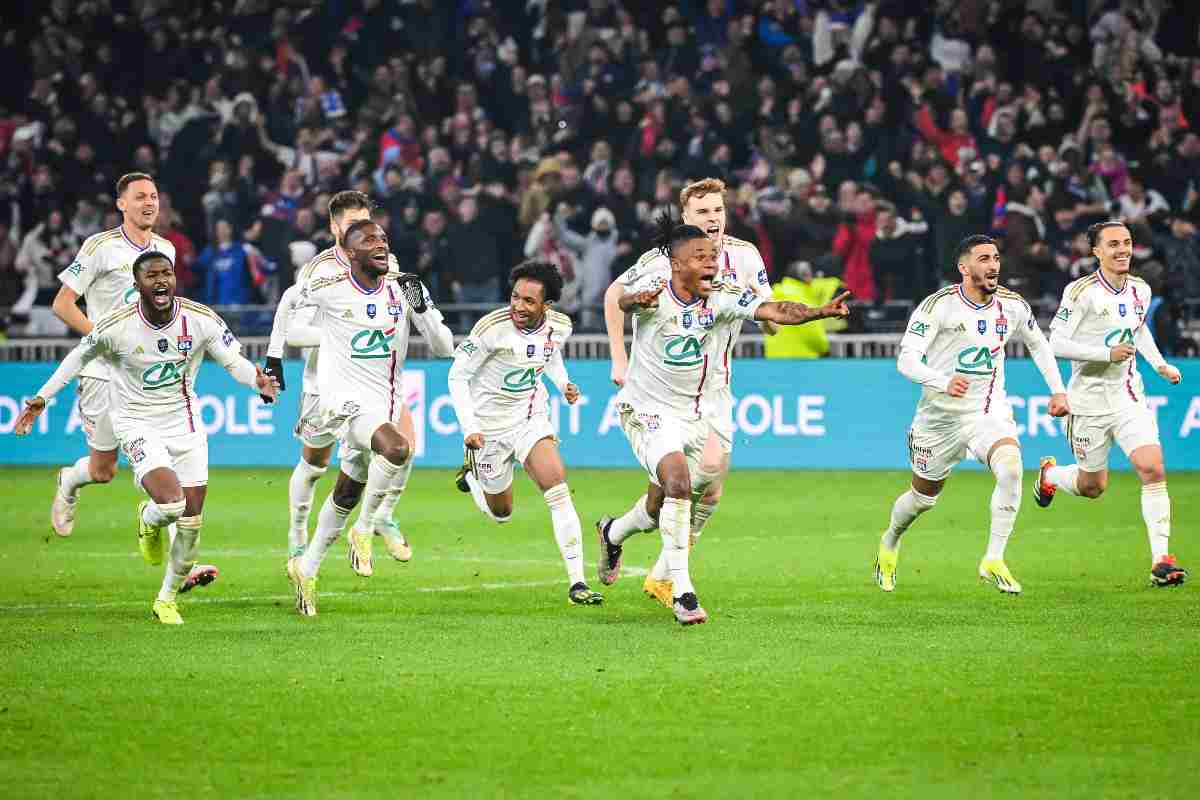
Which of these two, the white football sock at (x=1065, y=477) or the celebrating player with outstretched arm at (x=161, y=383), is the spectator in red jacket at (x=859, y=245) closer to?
the white football sock at (x=1065, y=477)

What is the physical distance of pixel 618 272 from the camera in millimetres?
22203

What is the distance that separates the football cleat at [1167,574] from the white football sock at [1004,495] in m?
1.02

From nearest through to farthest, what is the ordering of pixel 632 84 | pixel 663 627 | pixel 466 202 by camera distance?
Answer: pixel 663 627 < pixel 466 202 < pixel 632 84

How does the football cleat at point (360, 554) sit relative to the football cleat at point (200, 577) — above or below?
below

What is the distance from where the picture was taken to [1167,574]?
11.6 m

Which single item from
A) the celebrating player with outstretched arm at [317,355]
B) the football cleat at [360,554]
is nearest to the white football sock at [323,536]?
the celebrating player with outstretched arm at [317,355]

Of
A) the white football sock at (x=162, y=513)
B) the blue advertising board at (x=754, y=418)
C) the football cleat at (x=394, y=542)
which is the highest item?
the white football sock at (x=162, y=513)

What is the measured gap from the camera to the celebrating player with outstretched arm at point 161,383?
412 inches

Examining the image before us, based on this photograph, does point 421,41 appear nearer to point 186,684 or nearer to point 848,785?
point 186,684

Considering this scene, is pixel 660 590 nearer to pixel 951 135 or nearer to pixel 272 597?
pixel 272 597

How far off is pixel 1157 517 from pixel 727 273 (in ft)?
10.5

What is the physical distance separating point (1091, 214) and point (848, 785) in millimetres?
15729

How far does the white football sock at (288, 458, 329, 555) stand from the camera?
1232 cm

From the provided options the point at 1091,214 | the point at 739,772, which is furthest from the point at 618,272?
the point at 739,772
